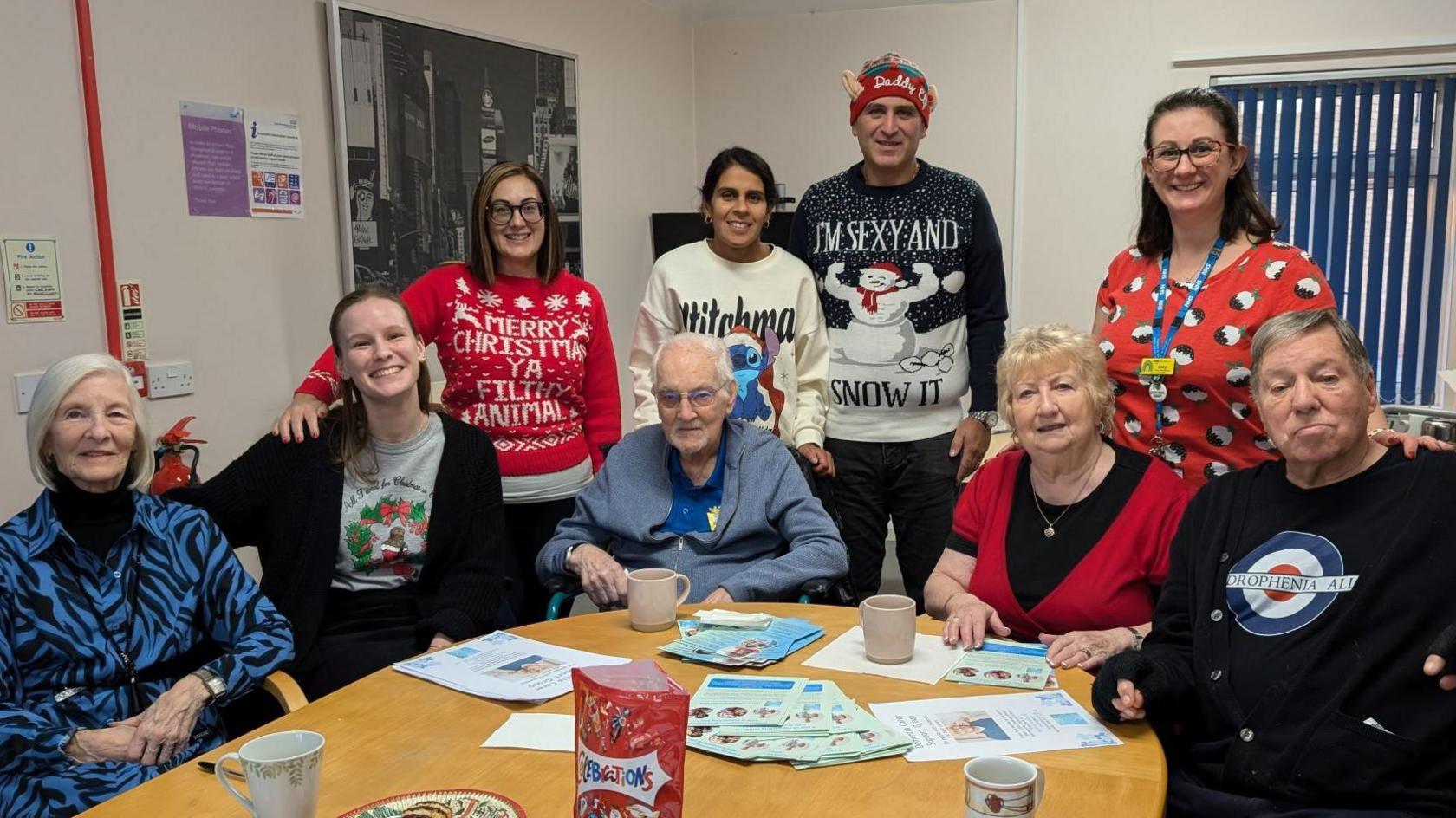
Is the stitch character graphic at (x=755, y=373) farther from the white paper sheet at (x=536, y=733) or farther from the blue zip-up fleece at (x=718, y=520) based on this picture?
the white paper sheet at (x=536, y=733)

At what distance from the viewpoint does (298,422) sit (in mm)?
2426

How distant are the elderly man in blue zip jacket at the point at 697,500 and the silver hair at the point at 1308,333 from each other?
3.17ft

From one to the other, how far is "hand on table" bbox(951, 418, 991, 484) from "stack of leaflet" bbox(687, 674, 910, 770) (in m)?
1.46

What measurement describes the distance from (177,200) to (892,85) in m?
2.05

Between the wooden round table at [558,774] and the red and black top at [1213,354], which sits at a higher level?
the red and black top at [1213,354]

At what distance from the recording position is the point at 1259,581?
5.45ft

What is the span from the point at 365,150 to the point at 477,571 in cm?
200

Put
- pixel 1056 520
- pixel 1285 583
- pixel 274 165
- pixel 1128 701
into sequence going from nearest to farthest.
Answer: pixel 1128 701 → pixel 1285 583 → pixel 1056 520 → pixel 274 165

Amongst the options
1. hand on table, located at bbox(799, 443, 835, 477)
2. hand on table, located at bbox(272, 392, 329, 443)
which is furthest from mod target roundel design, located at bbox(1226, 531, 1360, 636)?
hand on table, located at bbox(272, 392, 329, 443)

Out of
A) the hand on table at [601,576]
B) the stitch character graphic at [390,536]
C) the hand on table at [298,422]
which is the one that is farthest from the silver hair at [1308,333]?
the hand on table at [298,422]

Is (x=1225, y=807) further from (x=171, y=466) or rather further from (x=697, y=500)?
(x=171, y=466)

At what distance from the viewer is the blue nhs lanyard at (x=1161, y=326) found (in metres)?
2.36

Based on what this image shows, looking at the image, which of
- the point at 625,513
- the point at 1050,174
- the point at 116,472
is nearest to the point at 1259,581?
the point at 625,513

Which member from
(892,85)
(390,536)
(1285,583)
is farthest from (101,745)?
(892,85)
